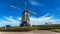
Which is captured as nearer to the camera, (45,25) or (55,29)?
(45,25)

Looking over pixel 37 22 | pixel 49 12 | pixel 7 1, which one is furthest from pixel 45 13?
pixel 7 1

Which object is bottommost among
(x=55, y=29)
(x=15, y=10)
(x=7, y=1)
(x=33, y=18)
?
(x=55, y=29)

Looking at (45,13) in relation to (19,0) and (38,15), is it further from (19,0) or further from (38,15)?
(19,0)

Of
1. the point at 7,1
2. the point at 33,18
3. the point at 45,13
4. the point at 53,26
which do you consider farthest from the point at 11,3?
the point at 53,26

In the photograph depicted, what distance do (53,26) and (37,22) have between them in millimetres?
1255

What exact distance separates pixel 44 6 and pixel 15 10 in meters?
2.31

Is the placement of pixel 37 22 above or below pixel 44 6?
below

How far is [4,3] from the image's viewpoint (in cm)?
1024

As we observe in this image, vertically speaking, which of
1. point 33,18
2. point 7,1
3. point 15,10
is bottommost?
point 33,18

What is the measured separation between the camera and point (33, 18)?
1044 centimetres

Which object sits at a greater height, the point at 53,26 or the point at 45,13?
the point at 45,13

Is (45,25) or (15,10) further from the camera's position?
(15,10)

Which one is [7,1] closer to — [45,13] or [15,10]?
[15,10]

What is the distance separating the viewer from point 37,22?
33.2 ft
